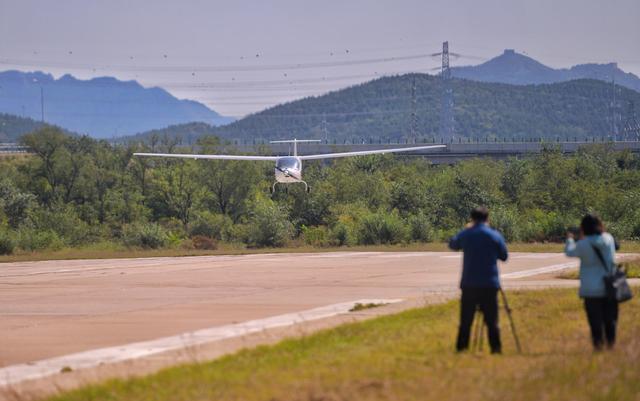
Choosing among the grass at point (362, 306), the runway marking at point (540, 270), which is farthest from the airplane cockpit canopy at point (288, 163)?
the grass at point (362, 306)

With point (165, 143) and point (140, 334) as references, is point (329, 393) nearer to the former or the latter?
point (140, 334)

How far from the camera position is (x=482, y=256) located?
15.6m

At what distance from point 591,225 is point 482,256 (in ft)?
5.16

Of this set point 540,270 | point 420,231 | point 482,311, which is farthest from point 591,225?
point 420,231

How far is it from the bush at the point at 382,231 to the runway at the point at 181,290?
15.7 meters

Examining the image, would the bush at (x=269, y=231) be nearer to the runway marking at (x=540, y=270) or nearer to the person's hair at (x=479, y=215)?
the runway marking at (x=540, y=270)

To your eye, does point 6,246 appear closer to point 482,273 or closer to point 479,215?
point 479,215

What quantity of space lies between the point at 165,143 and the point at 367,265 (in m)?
91.8

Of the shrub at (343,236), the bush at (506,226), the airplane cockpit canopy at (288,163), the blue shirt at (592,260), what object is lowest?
the shrub at (343,236)

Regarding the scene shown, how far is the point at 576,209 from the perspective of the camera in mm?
76438

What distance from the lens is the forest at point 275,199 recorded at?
68.8 meters

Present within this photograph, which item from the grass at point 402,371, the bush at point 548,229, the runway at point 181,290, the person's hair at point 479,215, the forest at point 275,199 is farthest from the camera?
the forest at point 275,199

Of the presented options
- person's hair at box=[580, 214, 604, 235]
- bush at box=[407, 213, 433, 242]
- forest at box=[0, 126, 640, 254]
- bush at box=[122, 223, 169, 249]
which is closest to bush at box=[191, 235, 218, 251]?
forest at box=[0, 126, 640, 254]

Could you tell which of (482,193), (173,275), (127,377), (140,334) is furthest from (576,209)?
(127,377)
